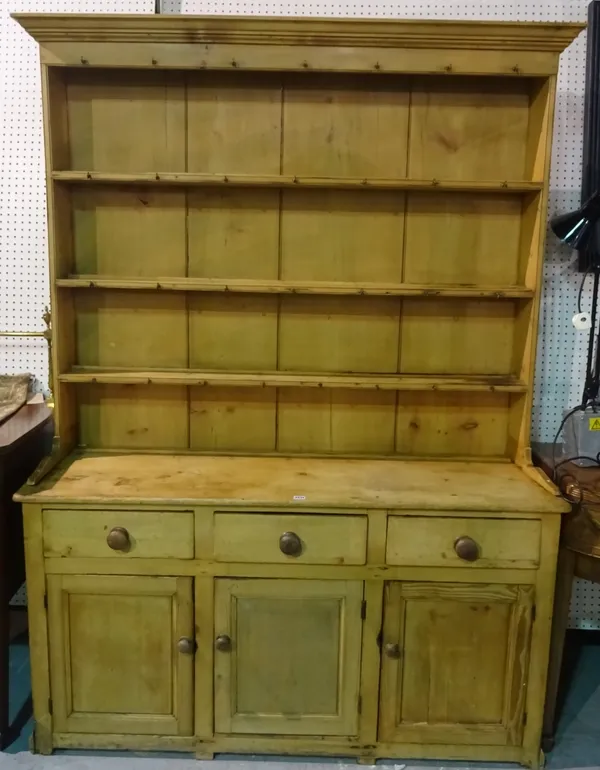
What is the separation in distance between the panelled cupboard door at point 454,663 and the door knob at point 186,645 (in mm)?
564

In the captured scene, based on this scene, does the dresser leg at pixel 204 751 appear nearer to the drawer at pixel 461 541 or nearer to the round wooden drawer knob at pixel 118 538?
the round wooden drawer knob at pixel 118 538

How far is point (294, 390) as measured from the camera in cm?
238

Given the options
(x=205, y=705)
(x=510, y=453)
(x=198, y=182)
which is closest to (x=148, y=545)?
(x=205, y=705)

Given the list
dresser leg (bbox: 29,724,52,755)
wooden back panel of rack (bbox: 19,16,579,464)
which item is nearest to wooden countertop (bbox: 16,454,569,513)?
wooden back panel of rack (bbox: 19,16,579,464)

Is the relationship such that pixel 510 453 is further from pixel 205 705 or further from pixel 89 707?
pixel 89 707

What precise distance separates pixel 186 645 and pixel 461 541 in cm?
85

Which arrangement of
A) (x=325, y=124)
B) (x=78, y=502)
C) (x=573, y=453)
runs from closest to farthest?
(x=78, y=502) < (x=325, y=124) < (x=573, y=453)

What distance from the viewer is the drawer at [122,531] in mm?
1977

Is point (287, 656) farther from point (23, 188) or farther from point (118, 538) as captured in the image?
point (23, 188)

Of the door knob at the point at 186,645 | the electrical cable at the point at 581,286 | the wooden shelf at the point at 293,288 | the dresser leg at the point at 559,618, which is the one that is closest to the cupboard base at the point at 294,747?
the dresser leg at the point at 559,618

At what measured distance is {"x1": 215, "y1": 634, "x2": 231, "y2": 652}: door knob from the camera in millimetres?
2027

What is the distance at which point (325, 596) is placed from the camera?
2021 millimetres

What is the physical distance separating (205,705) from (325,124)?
1.85 m

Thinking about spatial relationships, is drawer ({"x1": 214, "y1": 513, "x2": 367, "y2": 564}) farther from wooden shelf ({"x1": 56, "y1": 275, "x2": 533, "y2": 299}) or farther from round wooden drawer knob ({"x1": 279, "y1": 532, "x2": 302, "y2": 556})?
wooden shelf ({"x1": 56, "y1": 275, "x2": 533, "y2": 299})
